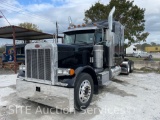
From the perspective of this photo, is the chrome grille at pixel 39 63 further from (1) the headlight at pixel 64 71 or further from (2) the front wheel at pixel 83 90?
(2) the front wheel at pixel 83 90

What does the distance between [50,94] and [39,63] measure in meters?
0.84

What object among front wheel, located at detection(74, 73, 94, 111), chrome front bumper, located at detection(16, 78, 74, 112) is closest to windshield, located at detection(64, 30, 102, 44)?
front wheel, located at detection(74, 73, 94, 111)

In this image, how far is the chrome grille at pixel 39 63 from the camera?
377 cm

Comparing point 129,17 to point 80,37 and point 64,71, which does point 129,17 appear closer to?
point 80,37

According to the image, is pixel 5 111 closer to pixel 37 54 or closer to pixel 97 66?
pixel 37 54

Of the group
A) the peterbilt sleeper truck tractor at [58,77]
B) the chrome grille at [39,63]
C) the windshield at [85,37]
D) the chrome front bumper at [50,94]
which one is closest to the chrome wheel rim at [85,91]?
the peterbilt sleeper truck tractor at [58,77]

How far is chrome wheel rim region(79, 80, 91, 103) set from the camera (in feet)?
13.1

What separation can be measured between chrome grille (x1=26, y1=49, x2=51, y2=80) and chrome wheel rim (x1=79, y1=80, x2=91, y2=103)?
35.5 inches

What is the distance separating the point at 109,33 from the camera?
5.07 m

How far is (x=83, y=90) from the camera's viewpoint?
159 inches

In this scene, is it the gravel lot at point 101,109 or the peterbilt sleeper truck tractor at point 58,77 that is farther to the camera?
the gravel lot at point 101,109

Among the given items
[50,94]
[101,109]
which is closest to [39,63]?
[50,94]

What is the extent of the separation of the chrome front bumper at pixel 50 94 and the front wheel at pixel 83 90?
310 millimetres

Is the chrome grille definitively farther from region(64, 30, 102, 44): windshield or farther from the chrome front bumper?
region(64, 30, 102, 44): windshield
